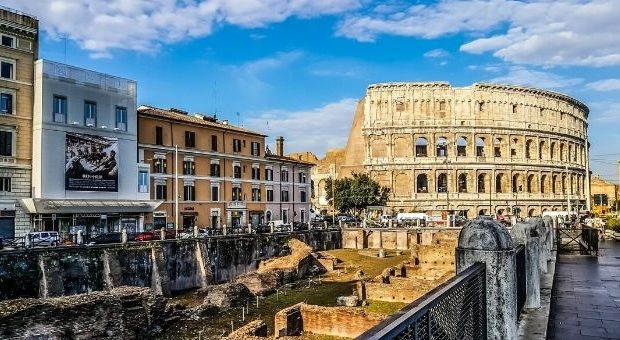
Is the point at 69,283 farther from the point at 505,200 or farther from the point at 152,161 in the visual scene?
the point at 505,200

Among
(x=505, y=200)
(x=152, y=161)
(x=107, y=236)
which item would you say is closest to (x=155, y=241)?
(x=107, y=236)

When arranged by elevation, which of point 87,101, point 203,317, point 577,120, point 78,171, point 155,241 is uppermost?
point 577,120

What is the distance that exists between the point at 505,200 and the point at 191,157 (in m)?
49.7

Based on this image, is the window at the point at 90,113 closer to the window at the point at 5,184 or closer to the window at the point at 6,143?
the window at the point at 6,143

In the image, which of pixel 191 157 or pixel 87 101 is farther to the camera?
pixel 191 157

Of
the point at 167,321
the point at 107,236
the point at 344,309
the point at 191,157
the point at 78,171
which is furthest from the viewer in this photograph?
the point at 191,157

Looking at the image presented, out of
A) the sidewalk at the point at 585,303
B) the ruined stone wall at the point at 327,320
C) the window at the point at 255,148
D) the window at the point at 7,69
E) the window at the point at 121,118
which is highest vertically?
the window at the point at 7,69

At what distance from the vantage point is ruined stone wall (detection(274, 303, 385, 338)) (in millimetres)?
18984

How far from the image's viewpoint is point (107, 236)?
3203cm

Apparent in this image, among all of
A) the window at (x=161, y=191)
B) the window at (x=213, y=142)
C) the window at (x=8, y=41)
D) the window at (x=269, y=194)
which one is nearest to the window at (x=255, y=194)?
the window at (x=269, y=194)

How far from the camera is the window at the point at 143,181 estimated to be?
139ft

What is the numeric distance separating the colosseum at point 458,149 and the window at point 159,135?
39.7 metres

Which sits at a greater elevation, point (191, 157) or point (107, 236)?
point (191, 157)

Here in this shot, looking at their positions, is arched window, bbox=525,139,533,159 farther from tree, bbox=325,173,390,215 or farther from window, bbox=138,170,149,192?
window, bbox=138,170,149,192
